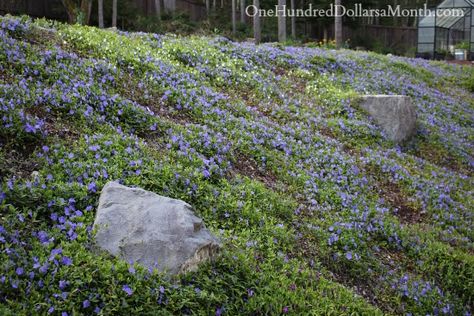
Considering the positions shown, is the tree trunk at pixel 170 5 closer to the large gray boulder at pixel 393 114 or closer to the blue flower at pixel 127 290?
the large gray boulder at pixel 393 114

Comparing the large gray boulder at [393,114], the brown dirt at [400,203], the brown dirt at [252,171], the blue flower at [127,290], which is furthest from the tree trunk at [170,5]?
the blue flower at [127,290]

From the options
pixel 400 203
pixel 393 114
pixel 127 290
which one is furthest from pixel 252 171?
pixel 393 114

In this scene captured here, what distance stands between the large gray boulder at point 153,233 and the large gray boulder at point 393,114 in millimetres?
6776

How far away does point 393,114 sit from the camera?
998 cm

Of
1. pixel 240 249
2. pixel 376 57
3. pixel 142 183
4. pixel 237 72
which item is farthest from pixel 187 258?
pixel 376 57

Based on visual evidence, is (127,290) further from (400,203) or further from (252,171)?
(400,203)

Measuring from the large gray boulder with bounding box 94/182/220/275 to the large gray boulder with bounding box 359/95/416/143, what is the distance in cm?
678

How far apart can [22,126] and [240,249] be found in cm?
231

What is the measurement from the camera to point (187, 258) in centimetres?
361

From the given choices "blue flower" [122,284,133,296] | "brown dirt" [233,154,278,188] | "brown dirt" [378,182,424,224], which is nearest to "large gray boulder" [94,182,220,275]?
"blue flower" [122,284,133,296]

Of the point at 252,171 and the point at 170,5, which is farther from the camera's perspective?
Result: the point at 170,5

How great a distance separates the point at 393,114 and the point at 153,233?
7436 millimetres

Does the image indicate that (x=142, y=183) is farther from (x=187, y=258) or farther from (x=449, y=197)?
(x=449, y=197)

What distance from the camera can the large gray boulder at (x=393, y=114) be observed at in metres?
9.87
